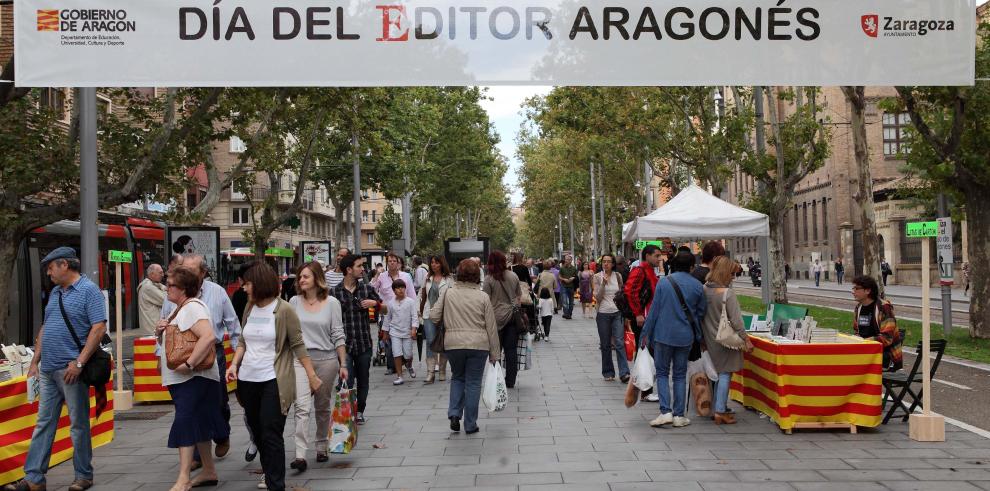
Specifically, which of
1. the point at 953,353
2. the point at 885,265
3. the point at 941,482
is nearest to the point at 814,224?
the point at 885,265

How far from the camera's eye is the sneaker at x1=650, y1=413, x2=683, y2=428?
358 inches

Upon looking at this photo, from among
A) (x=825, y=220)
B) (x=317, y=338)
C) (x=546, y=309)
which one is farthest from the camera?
(x=825, y=220)

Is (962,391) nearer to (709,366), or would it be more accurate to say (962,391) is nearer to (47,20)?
(709,366)

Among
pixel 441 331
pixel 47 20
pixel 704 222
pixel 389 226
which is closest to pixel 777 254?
pixel 704 222

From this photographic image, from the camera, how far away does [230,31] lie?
6637 millimetres

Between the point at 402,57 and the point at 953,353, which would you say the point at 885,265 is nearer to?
the point at 953,353

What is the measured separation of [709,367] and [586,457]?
227cm

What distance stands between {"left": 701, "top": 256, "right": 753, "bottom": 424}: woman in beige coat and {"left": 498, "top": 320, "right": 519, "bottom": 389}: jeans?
297 cm

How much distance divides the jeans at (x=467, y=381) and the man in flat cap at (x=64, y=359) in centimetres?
318

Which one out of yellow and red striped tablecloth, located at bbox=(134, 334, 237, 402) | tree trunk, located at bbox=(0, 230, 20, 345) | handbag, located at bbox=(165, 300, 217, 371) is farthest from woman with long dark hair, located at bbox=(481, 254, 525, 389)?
tree trunk, located at bbox=(0, 230, 20, 345)

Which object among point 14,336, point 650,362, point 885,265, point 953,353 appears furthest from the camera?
point 885,265

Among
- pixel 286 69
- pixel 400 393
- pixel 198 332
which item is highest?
pixel 286 69

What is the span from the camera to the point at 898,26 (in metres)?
6.78

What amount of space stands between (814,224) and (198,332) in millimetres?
60678
